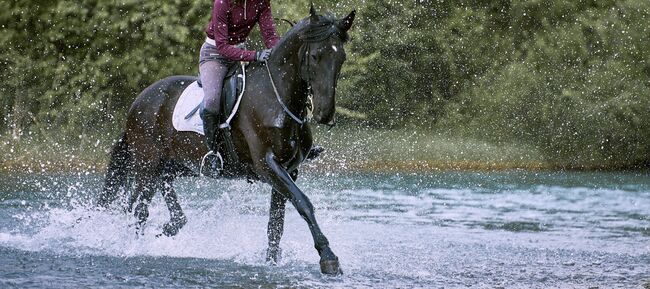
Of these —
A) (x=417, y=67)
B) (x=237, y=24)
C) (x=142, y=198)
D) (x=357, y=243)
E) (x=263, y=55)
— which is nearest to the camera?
(x=263, y=55)

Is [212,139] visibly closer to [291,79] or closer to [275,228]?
[275,228]

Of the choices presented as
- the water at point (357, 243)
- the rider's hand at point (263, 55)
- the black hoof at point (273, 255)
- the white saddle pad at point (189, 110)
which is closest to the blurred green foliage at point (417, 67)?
the water at point (357, 243)

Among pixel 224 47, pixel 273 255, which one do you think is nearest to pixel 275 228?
pixel 273 255

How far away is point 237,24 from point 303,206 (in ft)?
6.67

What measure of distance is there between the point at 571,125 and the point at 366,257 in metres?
22.9

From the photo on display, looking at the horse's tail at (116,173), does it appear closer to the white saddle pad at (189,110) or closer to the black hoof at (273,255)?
the white saddle pad at (189,110)

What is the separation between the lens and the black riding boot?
11.4 metres

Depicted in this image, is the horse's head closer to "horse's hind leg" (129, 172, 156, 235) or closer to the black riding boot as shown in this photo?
the black riding boot

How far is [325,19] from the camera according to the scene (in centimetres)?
1032

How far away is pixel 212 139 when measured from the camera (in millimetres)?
11539

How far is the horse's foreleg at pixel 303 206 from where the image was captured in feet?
33.7

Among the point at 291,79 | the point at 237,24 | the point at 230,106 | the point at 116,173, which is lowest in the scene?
the point at 116,173

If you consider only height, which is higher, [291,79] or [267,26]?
[267,26]

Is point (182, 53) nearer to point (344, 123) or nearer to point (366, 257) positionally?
point (344, 123)
